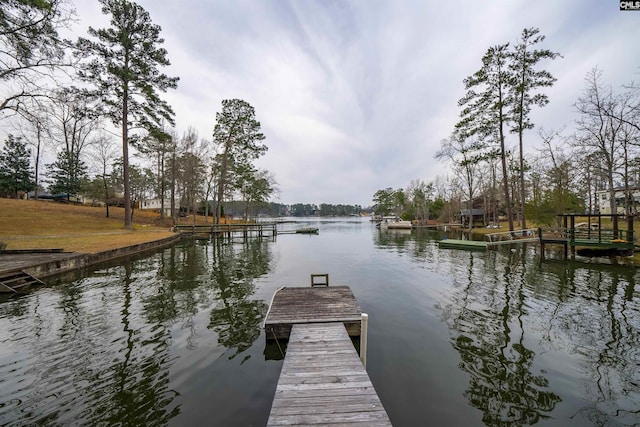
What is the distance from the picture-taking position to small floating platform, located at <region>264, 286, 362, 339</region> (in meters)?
6.60

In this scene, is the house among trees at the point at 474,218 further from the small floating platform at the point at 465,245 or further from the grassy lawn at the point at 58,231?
the grassy lawn at the point at 58,231

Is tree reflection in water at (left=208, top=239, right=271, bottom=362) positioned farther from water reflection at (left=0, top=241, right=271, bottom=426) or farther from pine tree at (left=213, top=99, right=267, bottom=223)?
pine tree at (left=213, top=99, right=267, bottom=223)

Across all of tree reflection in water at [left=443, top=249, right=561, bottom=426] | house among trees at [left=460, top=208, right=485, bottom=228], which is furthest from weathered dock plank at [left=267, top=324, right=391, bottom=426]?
house among trees at [left=460, top=208, right=485, bottom=228]

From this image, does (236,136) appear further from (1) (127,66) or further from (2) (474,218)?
(2) (474,218)

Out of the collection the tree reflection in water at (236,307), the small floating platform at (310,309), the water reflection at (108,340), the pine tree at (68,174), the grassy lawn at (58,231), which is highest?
the pine tree at (68,174)

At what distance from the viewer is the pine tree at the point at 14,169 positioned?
125ft

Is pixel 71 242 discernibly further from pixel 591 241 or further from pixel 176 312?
pixel 591 241

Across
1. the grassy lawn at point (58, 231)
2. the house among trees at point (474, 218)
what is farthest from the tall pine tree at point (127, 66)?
the house among trees at point (474, 218)

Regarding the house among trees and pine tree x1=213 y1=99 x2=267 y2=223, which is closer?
pine tree x1=213 y1=99 x2=267 y2=223

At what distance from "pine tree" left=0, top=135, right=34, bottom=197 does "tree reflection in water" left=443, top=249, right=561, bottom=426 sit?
5876 cm

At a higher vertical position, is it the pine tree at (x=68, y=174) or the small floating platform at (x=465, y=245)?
the pine tree at (x=68, y=174)

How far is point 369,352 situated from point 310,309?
2071 millimetres

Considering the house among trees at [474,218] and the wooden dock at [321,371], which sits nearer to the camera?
the wooden dock at [321,371]

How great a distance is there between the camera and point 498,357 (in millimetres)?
5812
